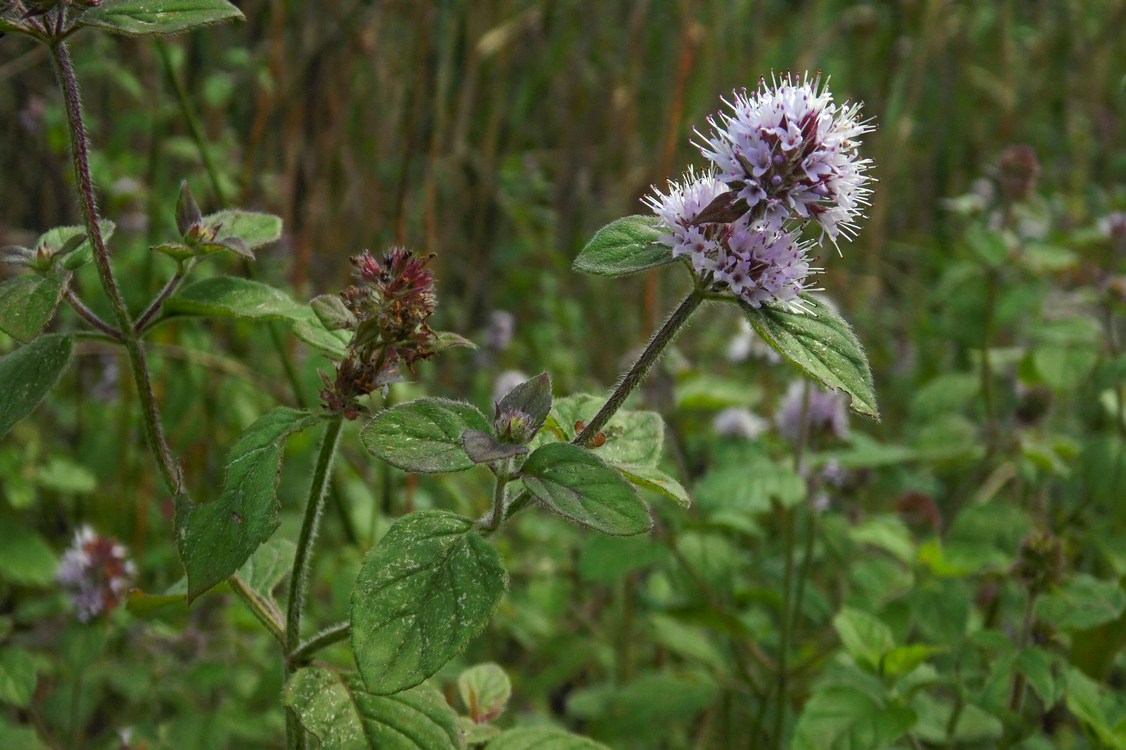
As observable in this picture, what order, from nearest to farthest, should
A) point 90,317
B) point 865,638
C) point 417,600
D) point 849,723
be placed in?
point 417,600 → point 90,317 → point 849,723 → point 865,638

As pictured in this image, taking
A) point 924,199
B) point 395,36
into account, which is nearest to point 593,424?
point 395,36

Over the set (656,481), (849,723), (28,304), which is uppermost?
(28,304)

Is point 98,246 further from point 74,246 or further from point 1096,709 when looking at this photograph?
point 1096,709

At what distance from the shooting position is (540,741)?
3.67 ft

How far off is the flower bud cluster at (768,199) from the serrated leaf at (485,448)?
0.84ft

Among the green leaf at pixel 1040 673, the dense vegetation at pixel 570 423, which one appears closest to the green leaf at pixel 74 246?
the dense vegetation at pixel 570 423

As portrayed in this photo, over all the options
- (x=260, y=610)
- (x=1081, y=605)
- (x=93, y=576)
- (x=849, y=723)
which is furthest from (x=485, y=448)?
(x=93, y=576)

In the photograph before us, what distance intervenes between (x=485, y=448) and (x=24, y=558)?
1572 millimetres

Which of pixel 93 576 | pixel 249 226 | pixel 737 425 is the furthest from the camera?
pixel 737 425

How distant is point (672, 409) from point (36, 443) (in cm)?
156

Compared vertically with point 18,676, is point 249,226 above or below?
above

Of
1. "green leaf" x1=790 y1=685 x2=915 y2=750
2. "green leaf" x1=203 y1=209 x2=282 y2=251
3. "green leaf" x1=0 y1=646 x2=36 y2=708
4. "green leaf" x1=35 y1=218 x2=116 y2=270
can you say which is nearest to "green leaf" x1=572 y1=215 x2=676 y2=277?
"green leaf" x1=203 y1=209 x2=282 y2=251

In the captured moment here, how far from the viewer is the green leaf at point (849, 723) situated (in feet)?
4.69

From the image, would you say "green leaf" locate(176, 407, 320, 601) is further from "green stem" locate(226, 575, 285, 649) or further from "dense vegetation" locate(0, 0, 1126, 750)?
"green stem" locate(226, 575, 285, 649)
